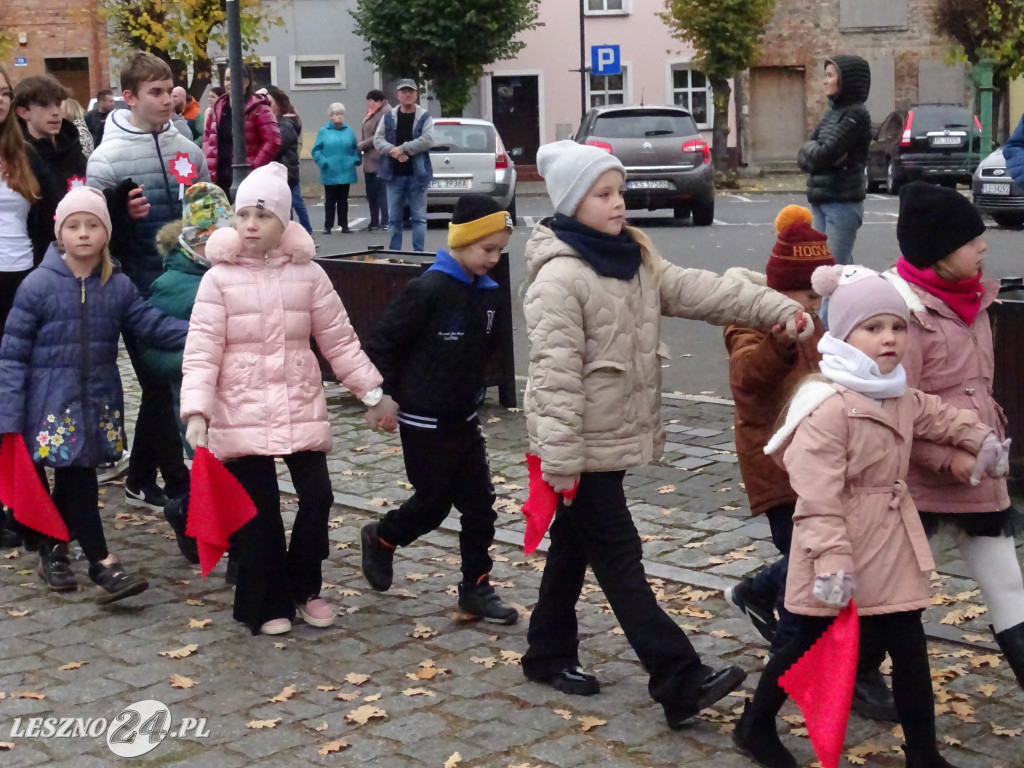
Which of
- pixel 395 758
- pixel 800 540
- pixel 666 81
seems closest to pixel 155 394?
pixel 395 758

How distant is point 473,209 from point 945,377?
6.03 feet

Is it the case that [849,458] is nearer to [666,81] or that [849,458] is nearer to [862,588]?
Result: [862,588]

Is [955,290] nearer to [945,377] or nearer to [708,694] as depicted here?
[945,377]

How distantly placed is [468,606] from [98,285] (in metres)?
1.96

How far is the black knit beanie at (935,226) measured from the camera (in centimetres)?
450

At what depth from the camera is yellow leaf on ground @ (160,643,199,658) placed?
18.0 feet

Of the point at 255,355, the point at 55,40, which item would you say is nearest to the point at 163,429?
the point at 255,355

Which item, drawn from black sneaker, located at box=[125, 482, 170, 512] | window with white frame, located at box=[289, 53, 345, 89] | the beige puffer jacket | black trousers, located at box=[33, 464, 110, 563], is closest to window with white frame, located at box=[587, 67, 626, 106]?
window with white frame, located at box=[289, 53, 345, 89]

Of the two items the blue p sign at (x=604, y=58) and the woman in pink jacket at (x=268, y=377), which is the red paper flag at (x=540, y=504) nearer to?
the woman in pink jacket at (x=268, y=377)

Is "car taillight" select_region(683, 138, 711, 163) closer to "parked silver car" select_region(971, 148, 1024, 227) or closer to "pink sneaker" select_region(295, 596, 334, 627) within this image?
"parked silver car" select_region(971, 148, 1024, 227)

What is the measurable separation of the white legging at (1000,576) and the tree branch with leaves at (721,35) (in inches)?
1327

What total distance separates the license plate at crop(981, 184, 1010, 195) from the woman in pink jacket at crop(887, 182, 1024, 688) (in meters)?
17.1

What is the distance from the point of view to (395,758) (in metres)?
4.50

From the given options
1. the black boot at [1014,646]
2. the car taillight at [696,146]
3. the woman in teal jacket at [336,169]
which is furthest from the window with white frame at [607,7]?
the black boot at [1014,646]
